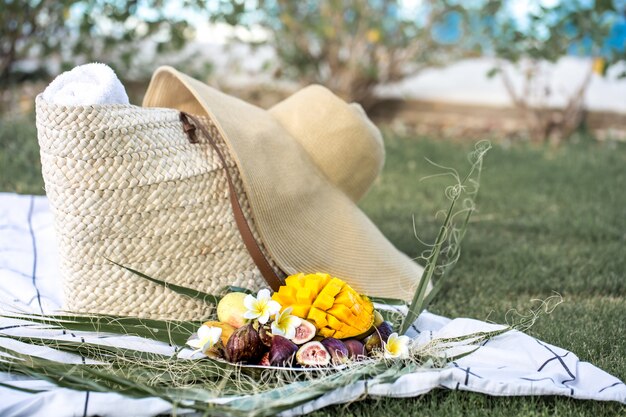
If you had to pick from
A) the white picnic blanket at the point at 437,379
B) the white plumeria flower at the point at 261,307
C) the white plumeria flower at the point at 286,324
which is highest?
the white plumeria flower at the point at 261,307

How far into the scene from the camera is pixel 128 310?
7.12ft

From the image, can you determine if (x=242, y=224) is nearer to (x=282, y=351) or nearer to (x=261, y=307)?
(x=261, y=307)

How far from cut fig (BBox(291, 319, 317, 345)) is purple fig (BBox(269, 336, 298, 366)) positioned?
0.02m

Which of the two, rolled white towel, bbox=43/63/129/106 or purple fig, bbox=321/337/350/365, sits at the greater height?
rolled white towel, bbox=43/63/129/106

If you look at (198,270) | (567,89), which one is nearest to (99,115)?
(198,270)

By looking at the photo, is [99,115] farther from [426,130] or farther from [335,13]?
[426,130]

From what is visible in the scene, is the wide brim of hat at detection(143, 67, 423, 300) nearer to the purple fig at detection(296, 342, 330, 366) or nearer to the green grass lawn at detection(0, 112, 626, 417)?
the green grass lawn at detection(0, 112, 626, 417)

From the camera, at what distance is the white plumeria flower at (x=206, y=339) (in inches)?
73.1

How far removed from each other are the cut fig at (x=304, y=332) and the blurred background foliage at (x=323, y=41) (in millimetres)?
3022

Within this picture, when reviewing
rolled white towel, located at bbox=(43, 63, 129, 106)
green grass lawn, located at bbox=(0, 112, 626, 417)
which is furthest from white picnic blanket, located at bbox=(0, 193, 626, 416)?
rolled white towel, located at bbox=(43, 63, 129, 106)

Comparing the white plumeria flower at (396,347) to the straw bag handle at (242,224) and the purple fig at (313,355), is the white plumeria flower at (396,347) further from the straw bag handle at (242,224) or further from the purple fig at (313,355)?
the straw bag handle at (242,224)

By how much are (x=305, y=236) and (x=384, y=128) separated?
354cm

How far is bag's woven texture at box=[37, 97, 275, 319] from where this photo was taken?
206cm

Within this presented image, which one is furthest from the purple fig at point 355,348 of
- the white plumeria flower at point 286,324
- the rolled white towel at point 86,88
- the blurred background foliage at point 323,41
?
the blurred background foliage at point 323,41
